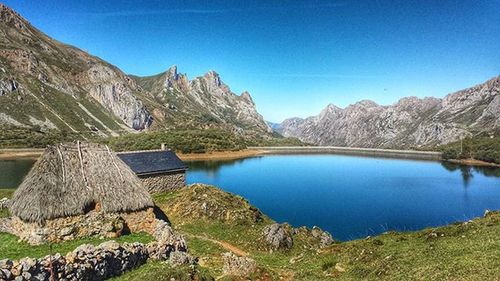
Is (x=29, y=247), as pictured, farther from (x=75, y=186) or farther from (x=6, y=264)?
(x=6, y=264)

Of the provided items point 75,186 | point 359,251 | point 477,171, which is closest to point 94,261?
point 75,186

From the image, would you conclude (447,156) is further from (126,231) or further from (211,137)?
(126,231)

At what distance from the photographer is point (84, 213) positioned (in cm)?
2677

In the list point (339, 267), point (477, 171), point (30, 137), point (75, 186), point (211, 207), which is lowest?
point (477, 171)

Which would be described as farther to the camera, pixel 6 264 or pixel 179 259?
pixel 179 259

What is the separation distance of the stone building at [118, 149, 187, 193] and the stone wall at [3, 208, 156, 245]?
14905 mm

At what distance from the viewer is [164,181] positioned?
155ft

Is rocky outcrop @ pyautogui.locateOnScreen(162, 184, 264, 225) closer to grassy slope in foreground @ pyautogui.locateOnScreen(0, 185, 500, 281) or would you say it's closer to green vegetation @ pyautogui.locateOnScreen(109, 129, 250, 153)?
grassy slope in foreground @ pyautogui.locateOnScreen(0, 185, 500, 281)

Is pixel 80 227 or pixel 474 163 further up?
pixel 80 227

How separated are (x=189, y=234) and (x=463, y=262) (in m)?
21.9

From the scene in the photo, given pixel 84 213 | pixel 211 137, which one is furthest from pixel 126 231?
pixel 211 137

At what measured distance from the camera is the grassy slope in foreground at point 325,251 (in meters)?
17.6

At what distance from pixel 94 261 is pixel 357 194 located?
2709 inches

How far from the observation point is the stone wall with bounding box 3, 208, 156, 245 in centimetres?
2444
